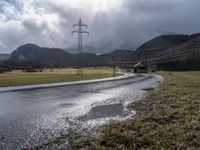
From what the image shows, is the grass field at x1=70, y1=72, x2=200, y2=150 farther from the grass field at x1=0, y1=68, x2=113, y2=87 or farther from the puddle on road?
the grass field at x1=0, y1=68, x2=113, y2=87

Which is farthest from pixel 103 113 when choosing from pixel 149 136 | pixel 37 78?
pixel 37 78

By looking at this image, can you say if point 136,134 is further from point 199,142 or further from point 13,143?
point 13,143

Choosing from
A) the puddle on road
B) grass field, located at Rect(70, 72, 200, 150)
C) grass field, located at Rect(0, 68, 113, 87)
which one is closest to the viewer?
grass field, located at Rect(70, 72, 200, 150)

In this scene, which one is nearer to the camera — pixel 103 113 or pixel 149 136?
pixel 149 136

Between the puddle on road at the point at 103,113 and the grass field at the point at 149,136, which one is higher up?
the grass field at the point at 149,136

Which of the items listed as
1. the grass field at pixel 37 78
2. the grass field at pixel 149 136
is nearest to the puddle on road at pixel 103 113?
the grass field at pixel 149 136

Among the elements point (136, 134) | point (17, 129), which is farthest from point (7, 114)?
point (136, 134)

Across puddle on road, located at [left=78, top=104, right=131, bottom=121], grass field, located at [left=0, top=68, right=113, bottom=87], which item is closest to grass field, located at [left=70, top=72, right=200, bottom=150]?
puddle on road, located at [left=78, top=104, right=131, bottom=121]

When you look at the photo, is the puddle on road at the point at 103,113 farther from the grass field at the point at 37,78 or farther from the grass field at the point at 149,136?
the grass field at the point at 37,78

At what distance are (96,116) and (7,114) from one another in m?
5.58

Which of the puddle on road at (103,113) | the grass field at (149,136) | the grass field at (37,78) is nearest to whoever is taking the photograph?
the grass field at (149,136)

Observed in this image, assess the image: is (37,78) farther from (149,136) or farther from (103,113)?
(149,136)

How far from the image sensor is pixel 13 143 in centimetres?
1052

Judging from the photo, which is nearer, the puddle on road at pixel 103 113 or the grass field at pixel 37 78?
the puddle on road at pixel 103 113
